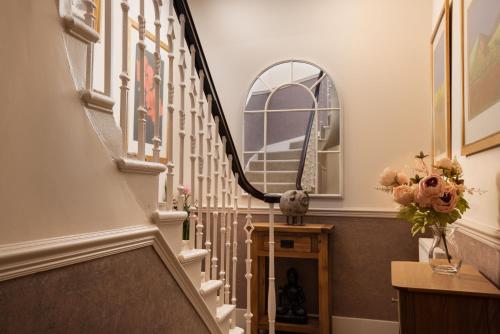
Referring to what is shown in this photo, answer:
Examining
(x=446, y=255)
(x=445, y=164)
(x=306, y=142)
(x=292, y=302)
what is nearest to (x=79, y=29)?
(x=445, y=164)

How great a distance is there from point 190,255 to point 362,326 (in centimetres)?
218

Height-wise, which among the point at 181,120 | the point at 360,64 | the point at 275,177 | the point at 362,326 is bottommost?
the point at 362,326

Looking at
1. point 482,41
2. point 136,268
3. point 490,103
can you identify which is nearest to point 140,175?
point 136,268

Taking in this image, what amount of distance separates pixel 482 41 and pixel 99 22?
2.20m

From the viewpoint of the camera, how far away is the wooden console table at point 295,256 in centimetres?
303

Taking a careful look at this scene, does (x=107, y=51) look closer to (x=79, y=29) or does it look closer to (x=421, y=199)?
(x=79, y=29)

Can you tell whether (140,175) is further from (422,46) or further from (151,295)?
(422,46)

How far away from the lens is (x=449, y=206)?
4.96 feet

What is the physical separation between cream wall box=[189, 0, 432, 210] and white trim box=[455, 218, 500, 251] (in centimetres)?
137

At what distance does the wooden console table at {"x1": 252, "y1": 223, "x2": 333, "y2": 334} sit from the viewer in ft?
9.93

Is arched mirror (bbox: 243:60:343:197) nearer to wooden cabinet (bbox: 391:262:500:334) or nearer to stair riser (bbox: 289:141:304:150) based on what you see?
stair riser (bbox: 289:141:304:150)

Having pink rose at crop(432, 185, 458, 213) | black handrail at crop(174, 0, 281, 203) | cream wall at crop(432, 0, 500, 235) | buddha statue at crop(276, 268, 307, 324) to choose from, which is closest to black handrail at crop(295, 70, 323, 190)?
buddha statue at crop(276, 268, 307, 324)

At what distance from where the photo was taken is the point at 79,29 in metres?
1.05

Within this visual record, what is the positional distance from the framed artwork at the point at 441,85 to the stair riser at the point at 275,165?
111 centimetres
